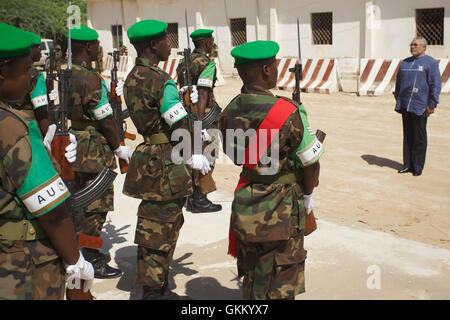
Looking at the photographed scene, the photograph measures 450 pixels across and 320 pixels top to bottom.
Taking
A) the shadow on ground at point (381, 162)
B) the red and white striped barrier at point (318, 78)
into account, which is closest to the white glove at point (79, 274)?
the shadow on ground at point (381, 162)

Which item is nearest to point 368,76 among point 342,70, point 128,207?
point 342,70

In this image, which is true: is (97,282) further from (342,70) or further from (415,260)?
(342,70)

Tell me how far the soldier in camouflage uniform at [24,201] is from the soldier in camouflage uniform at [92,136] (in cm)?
224

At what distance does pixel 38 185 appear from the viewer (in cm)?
220

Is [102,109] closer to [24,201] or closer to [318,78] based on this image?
[24,201]

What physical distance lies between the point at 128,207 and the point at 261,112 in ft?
12.5

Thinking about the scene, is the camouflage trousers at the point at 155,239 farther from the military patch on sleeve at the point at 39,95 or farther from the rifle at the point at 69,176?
the military patch on sleeve at the point at 39,95

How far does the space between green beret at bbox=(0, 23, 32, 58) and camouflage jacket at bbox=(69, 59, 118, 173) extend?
87.3 inches

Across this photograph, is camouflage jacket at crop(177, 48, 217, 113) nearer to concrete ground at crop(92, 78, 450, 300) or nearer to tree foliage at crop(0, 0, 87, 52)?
concrete ground at crop(92, 78, 450, 300)

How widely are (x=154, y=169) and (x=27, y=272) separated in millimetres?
1822

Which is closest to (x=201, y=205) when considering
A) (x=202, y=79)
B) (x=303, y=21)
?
(x=202, y=79)

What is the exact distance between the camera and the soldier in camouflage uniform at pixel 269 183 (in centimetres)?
312

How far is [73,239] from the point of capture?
238cm

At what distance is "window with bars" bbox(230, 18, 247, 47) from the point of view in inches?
800
